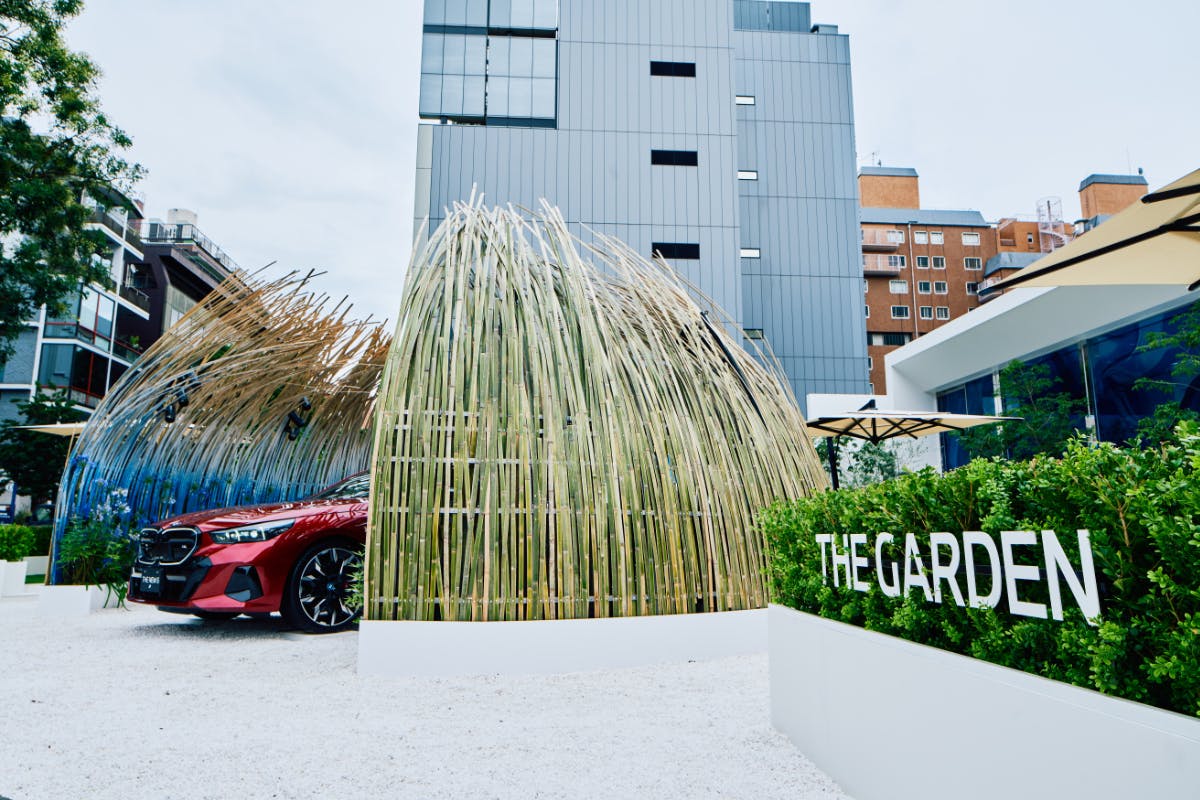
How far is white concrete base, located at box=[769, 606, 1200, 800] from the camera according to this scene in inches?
64.5

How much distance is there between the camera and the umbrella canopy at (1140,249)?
3531mm

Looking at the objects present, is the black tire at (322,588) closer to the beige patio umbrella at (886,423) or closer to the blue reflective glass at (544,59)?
the beige patio umbrella at (886,423)

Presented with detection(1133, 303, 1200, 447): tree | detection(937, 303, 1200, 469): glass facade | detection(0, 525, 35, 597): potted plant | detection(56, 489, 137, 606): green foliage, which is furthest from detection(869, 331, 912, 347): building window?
detection(56, 489, 137, 606): green foliage

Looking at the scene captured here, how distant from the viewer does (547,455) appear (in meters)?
5.05

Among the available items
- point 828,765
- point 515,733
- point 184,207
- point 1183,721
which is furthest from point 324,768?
point 184,207

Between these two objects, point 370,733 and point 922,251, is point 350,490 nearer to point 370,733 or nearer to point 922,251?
point 370,733

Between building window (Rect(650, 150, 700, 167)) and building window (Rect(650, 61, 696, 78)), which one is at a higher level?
building window (Rect(650, 61, 696, 78))

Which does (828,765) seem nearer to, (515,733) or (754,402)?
(515,733)

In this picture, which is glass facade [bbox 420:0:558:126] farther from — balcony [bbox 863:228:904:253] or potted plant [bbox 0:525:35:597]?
balcony [bbox 863:228:904:253]

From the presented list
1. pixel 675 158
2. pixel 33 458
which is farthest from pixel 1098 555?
pixel 33 458

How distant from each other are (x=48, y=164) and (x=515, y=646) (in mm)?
15857

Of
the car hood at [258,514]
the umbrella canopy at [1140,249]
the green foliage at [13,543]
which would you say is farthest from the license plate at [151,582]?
the green foliage at [13,543]

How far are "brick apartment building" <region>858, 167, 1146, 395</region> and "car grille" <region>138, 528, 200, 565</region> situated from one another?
137 ft

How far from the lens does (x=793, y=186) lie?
20734 millimetres
